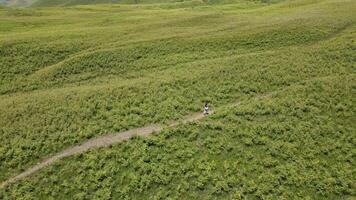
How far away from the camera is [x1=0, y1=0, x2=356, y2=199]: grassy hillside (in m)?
24.9

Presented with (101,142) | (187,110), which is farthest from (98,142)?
(187,110)

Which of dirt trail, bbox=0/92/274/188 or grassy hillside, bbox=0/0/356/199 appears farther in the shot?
dirt trail, bbox=0/92/274/188

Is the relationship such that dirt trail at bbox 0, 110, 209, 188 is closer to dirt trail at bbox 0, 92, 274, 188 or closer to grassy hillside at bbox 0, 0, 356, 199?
dirt trail at bbox 0, 92, 274, 188

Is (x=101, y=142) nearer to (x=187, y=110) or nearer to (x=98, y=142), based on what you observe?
(x=98, y=142)

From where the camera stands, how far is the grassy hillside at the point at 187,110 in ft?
81.6

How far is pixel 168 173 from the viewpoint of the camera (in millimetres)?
25250

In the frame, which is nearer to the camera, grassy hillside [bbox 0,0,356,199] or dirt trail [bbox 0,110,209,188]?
grassy hillside [bbox 0,0,356,199]

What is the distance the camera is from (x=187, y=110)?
33.7m

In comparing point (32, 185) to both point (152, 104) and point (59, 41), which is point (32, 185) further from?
point (59, 41)

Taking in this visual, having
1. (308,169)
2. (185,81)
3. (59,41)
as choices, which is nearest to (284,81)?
(185,81)

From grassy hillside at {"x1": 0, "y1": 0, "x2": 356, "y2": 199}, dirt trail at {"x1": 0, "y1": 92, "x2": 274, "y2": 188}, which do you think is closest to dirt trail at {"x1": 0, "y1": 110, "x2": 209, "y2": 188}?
dirt trail at {"x1": 0, "y1": 92, "x2": 274, "y2": 188}

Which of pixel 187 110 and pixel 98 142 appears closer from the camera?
pixel 98 142

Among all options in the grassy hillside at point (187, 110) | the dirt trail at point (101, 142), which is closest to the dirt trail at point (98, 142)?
the dirt trail at point (101, 142)

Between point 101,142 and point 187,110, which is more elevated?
point 187,110
